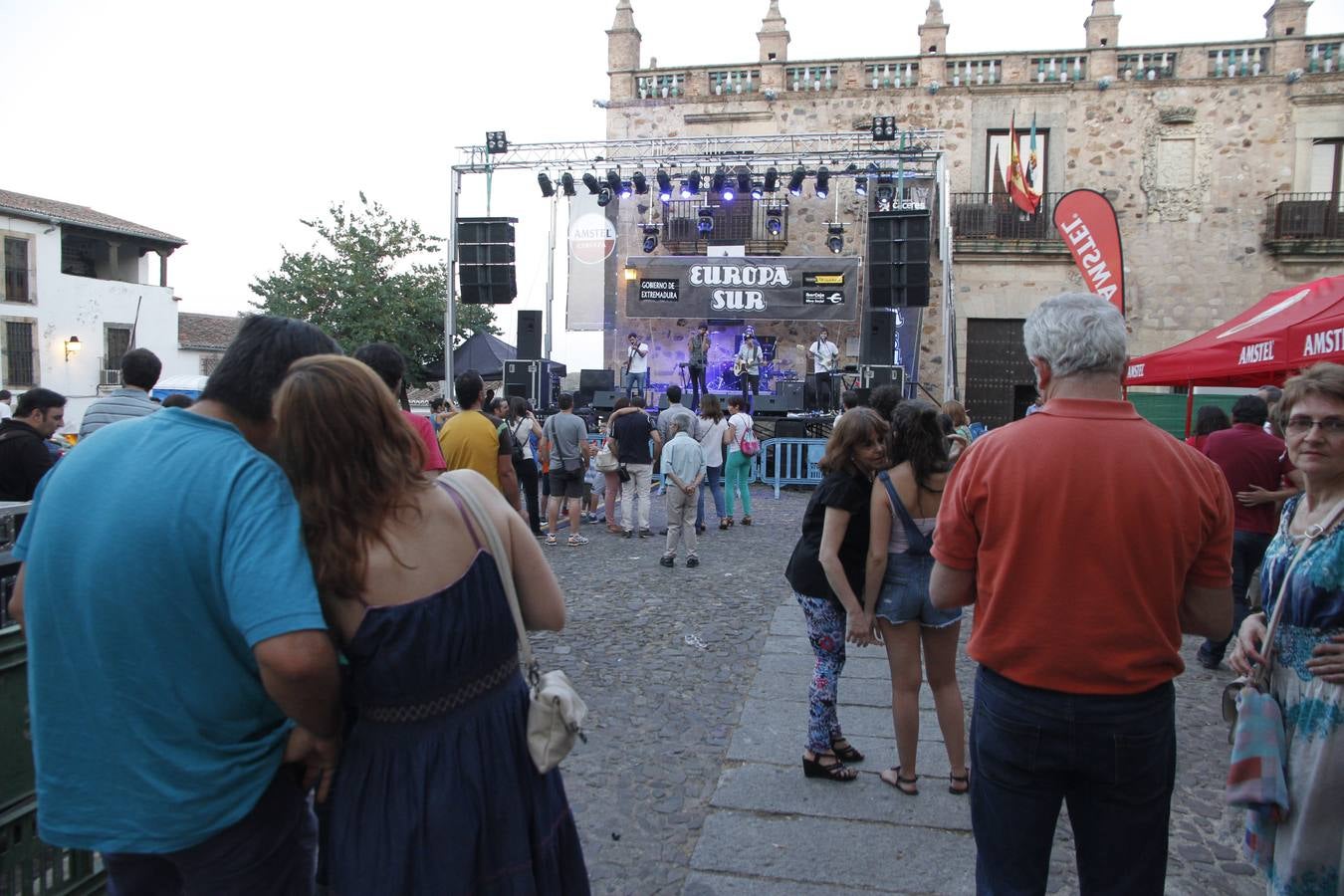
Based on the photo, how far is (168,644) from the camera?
1.44 metres

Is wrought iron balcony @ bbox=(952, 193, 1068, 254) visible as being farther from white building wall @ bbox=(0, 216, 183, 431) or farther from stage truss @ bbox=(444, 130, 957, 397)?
white building wall @ bbox=(0, 216, 183, 431)

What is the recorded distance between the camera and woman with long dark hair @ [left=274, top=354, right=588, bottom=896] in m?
1.49

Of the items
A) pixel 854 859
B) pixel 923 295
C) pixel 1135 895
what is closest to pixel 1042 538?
pixel 1135 895

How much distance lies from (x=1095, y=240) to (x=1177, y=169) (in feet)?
37.5

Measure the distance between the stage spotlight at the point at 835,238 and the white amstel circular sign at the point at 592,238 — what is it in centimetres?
466

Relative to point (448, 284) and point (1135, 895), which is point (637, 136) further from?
point (1135, 895)

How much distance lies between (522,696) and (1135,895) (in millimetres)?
1416

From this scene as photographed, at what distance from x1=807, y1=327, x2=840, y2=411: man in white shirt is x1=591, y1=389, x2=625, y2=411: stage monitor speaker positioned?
13.5ft

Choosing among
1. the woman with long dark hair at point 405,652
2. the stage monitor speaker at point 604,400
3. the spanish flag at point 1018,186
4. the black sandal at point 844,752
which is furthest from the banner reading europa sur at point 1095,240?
the stage monitor speaker at point 604,400

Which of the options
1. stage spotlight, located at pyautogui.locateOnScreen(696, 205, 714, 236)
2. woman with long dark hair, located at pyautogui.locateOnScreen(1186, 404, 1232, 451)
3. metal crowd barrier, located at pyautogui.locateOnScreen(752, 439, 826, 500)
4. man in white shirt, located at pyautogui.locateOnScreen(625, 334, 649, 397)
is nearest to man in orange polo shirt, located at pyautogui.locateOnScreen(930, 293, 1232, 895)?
woman with long dark hair, located at pyautogui.locateOnScreen(1186, 404, 1232, 451)

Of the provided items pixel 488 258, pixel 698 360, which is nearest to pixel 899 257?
pixel 698 360

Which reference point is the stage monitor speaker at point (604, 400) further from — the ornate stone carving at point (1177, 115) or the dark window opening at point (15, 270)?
the dark window opening at point (15, 270)

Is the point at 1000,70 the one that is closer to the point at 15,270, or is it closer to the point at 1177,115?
the point at 1177,115

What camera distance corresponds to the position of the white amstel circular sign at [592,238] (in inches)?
715
